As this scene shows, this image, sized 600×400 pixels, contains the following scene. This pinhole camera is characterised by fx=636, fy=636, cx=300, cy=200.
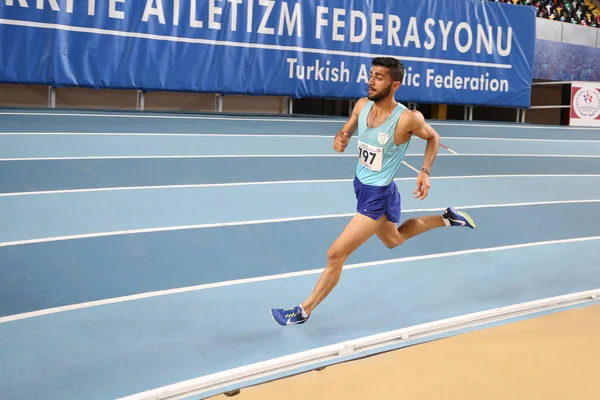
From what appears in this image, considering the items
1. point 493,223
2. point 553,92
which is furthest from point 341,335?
point 553,92

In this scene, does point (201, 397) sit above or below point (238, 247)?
below

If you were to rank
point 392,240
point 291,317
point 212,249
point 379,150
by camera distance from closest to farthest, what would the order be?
point 379,150 → point 291,317 → point 392,240 → point 212,249

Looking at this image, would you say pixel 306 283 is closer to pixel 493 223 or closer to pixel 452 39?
pixel 493 223

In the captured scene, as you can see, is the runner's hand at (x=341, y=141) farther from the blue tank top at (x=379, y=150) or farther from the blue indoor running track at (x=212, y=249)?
the blue indoor running track at (x=212, y=249)

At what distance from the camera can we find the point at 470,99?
12.9 m

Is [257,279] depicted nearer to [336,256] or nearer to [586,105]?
[336,256]

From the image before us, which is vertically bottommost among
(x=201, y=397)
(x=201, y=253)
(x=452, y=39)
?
(x=201, y=397)

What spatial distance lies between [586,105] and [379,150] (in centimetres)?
1262

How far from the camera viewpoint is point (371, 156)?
12.8 ft

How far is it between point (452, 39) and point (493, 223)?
675cm

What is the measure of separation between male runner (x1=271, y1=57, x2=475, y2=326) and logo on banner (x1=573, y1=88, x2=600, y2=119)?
12292 mm

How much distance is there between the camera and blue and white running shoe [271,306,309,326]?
3.94m

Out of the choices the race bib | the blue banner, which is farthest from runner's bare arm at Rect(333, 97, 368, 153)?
the blue banner

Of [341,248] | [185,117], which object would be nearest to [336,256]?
[341,248]
